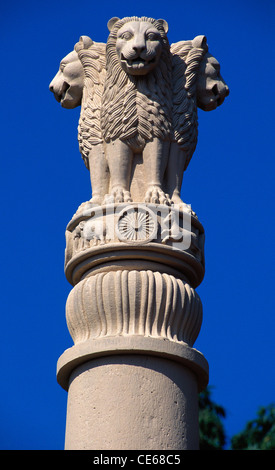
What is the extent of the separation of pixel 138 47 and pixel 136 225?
1569mm

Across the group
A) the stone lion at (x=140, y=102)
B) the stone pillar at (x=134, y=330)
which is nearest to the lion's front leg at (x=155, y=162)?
the stone lion at (x=140, y=102)

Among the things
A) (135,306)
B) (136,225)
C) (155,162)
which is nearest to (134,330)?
(135,306)

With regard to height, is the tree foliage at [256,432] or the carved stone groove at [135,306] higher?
the tree foliage at [256,432]

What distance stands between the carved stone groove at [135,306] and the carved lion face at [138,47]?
1.82 m

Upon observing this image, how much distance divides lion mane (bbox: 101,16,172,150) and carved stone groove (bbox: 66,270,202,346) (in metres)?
1.31

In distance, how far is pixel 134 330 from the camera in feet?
20.5

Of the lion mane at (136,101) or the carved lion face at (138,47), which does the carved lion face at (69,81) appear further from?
the carved lion face at (138,47)

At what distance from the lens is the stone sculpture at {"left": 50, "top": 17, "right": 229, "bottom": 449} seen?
6.06 metres

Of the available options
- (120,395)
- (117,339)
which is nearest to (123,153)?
(117,339)

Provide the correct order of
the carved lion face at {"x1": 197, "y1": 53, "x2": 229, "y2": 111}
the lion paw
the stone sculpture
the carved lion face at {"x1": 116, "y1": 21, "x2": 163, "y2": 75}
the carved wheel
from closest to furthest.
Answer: the stone sculpture
the carved wheel
the lion paw
the carved lion face at {"x1": 116, "y1": 21, "x2": 163, "y2": 75}
the carved lion face at {"x1": 197, "y1": 53, "x2": 229, "y2": 111}

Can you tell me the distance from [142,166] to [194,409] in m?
2.13

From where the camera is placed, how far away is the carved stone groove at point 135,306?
20.6 ft

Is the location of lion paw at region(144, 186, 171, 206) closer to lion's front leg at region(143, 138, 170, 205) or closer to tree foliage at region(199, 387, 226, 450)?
lion's front leg at region(143, 138, 170, 205)

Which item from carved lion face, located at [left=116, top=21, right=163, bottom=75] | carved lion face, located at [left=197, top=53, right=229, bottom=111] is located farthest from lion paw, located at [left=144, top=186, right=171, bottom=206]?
carved lion face, located at [left=197, top=53, right=229, bottom=111]
